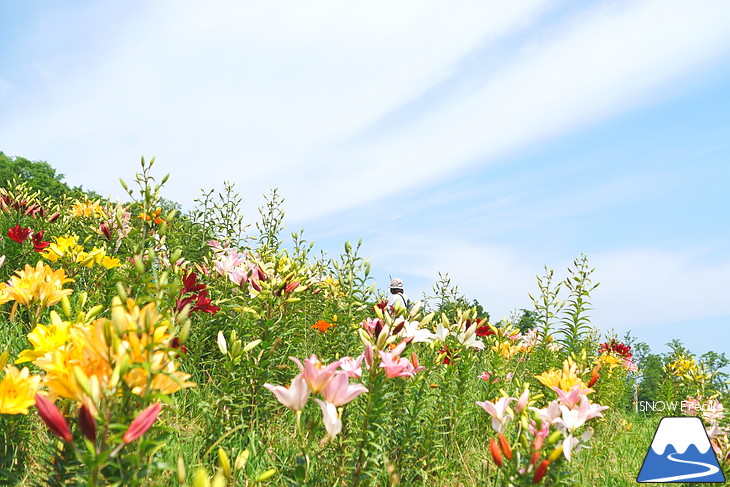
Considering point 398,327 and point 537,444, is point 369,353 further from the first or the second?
point 537,444

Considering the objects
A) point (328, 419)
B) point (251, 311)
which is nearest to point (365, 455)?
point (328, 419)

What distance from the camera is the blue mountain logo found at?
2664 millimetres

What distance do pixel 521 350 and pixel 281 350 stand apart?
378 centimetres

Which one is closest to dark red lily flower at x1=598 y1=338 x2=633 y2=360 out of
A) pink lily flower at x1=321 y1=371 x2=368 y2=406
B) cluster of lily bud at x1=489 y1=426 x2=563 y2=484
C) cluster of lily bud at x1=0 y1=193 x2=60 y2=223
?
cluster of lily bud at x1=489 y1=426 x2=563 y2=484

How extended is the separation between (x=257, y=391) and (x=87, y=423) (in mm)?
1797

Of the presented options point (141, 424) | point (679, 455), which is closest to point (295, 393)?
point (141, 424)

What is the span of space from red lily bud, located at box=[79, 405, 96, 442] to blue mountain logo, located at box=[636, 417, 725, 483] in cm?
260

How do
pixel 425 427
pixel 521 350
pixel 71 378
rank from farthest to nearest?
pixel 521 350, pixel 425 427, pixel 71 378

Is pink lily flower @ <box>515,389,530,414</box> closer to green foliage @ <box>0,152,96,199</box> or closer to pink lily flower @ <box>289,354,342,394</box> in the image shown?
pink lily flower @ <box>289,354,342,394</box>

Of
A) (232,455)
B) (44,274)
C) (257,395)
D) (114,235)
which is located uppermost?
(114,235)

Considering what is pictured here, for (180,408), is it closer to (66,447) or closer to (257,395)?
(257,395)

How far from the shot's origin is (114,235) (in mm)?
4652

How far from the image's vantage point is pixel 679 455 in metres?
2.76

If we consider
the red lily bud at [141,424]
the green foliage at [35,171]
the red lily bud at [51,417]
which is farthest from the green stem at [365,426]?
the green foliage at [35,171]
